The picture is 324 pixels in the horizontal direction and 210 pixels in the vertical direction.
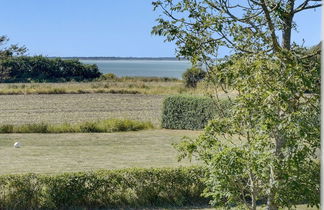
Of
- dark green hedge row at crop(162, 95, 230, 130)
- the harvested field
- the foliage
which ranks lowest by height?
the harvested field

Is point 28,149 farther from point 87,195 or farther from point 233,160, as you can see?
point 233,160

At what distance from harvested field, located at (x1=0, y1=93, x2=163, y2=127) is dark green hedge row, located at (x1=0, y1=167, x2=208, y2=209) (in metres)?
17.7

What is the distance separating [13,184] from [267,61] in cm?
528

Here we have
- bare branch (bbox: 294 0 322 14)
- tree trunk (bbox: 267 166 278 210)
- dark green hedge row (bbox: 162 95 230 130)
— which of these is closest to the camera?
tree trunk (bbox: 267 166 278 210)

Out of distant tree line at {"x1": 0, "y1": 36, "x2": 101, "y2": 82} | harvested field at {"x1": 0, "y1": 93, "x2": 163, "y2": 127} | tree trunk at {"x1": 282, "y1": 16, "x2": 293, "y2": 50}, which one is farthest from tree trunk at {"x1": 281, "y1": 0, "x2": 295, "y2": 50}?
distant tree line at {"x1": 0, "y1": 36, "x2": 101, "y2": 82}

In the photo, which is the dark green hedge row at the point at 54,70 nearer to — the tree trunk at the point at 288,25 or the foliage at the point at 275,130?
the tree trunk at the point at 288,25

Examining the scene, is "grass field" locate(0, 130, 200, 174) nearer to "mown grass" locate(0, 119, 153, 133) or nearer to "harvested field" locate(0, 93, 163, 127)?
"mown grass" locate(0, 119, 153, 133)

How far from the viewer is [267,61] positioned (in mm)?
4801

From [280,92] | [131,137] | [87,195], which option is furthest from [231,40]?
[131,137]

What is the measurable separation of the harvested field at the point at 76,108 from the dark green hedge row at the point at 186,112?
102cm

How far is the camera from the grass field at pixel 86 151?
50.7 ft

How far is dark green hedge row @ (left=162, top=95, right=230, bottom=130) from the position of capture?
80.9 feet

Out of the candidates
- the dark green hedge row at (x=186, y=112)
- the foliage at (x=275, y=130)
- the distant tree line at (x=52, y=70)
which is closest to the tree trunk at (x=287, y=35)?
the foliage at (x=275, y=130)

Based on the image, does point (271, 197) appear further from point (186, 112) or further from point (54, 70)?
point (54, 70)
